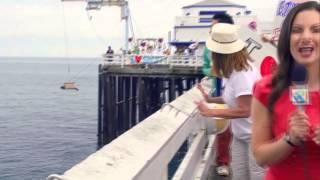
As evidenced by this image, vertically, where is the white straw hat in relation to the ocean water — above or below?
above

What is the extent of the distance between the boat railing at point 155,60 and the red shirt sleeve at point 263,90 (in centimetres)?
2957

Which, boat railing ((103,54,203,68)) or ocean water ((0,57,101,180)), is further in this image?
boat railing ((103,54,203,68))

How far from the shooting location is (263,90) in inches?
99.3

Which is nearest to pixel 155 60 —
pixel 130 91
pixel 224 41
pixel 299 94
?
pixel 130 91

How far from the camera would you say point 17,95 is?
293ft

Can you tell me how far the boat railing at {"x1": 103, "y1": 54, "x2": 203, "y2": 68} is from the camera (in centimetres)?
3266

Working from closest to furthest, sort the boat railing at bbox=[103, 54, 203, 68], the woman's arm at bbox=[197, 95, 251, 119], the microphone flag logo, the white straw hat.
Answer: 1. the microphone flag logo
2. the woman's arm at bbox=[197, 95, 251, 119]
3. the white straw hat
4. the boat railing at bbox=[103, 54, 203, 68]

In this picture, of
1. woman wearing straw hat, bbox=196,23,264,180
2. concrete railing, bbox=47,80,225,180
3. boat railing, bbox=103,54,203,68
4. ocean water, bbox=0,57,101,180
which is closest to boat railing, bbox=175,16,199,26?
ocean water, bbox=0,57,101,180

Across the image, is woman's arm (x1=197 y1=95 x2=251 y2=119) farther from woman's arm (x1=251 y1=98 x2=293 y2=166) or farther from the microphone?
the microphone

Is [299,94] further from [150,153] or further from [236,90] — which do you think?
[236,90]

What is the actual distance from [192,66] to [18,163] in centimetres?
1057

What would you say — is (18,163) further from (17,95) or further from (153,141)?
(17,95)

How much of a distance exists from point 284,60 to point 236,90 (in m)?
1.62

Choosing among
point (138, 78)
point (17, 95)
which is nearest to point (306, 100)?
point (138, 78)
